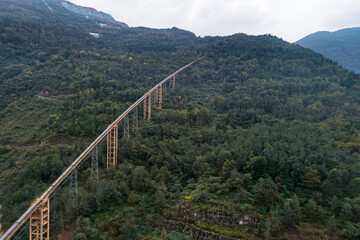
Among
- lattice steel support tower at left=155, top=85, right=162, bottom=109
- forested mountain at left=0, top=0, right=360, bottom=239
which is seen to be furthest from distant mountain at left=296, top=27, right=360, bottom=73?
lattice steel support tower at left=155, top=85, right=162, bottom=109

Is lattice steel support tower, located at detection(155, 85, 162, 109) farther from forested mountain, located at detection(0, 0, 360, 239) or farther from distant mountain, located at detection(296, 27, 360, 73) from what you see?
distant mountain, located at detection(296, 27, 360, 73)

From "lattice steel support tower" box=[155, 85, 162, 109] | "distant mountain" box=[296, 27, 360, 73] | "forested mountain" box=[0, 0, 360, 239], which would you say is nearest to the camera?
"forested mountain" box=[0, 0, 360, 239]

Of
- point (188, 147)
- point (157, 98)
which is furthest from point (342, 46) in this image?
point (188, 147)

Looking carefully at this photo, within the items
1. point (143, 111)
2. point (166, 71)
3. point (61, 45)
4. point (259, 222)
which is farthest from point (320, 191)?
point (61, 45)

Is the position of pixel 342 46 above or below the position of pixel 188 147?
above

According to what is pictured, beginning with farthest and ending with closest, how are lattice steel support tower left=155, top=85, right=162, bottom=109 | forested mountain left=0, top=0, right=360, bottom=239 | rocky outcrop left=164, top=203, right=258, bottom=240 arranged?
lattice steel support tower left=155, top=85, right=162, bottom=109
forested mountain left=0, top=0, right=360, bottom=239
rocky outcrop left=164, top=203, right=258, bottom=240

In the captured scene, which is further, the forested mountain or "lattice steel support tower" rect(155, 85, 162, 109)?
"lattice steel support tower" rect(155, 85, 162, 109)

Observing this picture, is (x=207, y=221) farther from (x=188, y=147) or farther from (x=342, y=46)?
(x=342, y=46)

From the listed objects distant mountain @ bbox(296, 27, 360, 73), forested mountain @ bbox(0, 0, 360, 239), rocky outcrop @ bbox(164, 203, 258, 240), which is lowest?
rocky outcrop @ bbox(164, 203, 258, 240)
